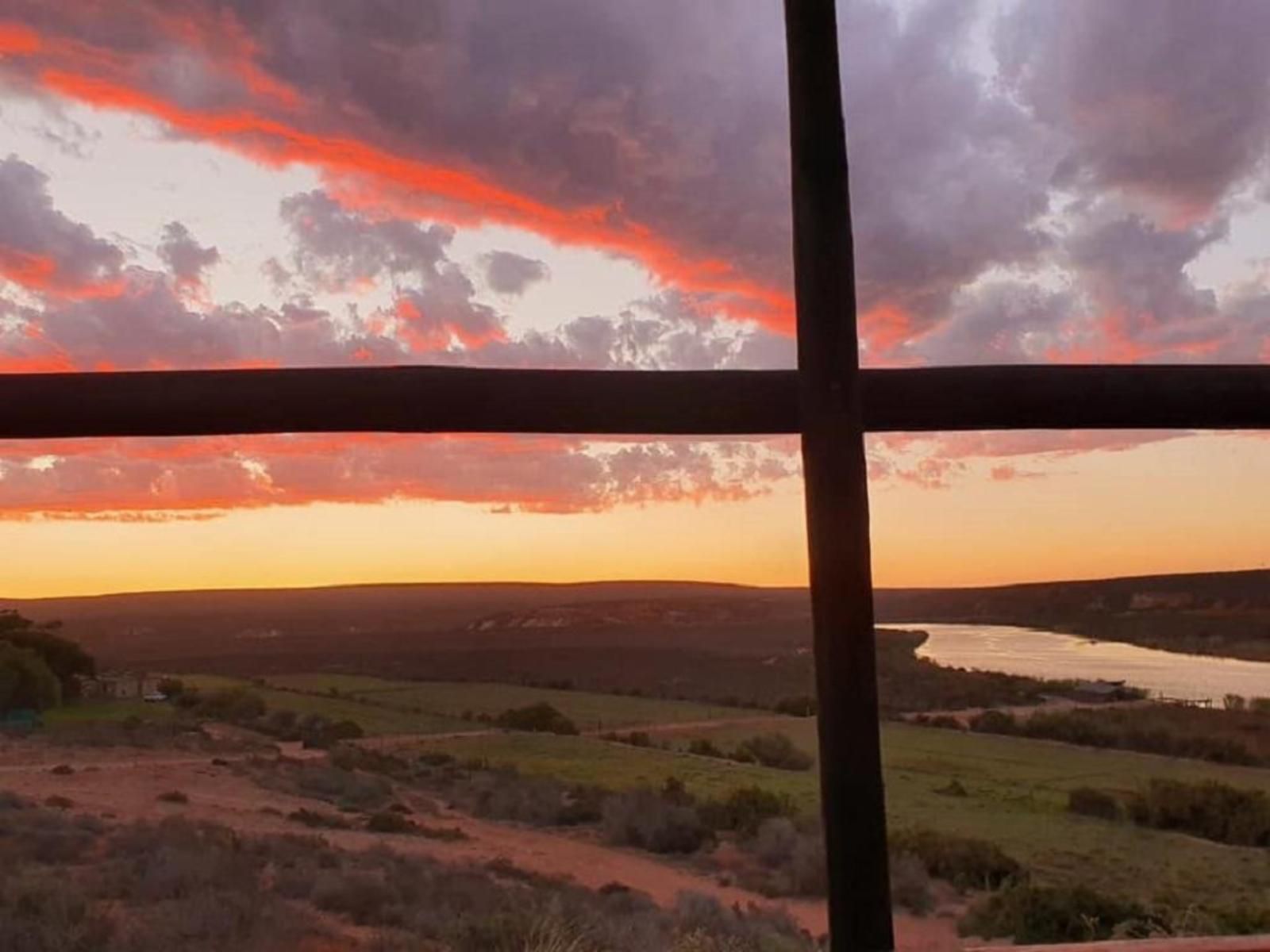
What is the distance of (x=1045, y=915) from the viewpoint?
728 cm

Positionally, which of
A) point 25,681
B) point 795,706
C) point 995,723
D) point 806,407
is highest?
point 806,407

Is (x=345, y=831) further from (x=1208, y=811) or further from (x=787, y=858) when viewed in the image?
(x=1208, y=811)

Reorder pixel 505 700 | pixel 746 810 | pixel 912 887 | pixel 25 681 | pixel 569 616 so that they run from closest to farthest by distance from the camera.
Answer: pixel 912 887, pixel 746 810, pixel 25 681, pixel 505 700, pixel 569 616

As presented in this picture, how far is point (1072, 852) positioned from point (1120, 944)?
9404mm

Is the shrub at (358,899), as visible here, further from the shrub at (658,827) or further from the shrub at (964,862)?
the shrub at (964,862)

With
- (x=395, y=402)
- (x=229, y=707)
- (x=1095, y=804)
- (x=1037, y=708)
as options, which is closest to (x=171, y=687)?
(x=229, y=707)

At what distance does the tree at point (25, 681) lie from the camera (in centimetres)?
1262

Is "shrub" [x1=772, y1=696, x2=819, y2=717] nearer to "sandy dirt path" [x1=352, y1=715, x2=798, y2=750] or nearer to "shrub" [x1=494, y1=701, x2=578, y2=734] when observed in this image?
"sandy dirt path" [x1=352, y1=715, x2=798, y2=750]

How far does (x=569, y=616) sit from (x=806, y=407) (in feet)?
57.8

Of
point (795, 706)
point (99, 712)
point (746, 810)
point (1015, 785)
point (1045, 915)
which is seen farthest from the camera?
point (795, 706)

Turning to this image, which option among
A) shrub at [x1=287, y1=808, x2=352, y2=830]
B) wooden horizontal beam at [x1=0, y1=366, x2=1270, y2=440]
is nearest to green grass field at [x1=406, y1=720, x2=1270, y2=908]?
shrub at [x1=287, y1=808, x2=352, y2=830]

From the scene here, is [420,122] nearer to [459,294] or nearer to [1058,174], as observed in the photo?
[459,294]

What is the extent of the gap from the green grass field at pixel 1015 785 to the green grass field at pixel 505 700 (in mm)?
1171

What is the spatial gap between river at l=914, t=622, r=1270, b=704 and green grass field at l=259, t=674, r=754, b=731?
3190mm
